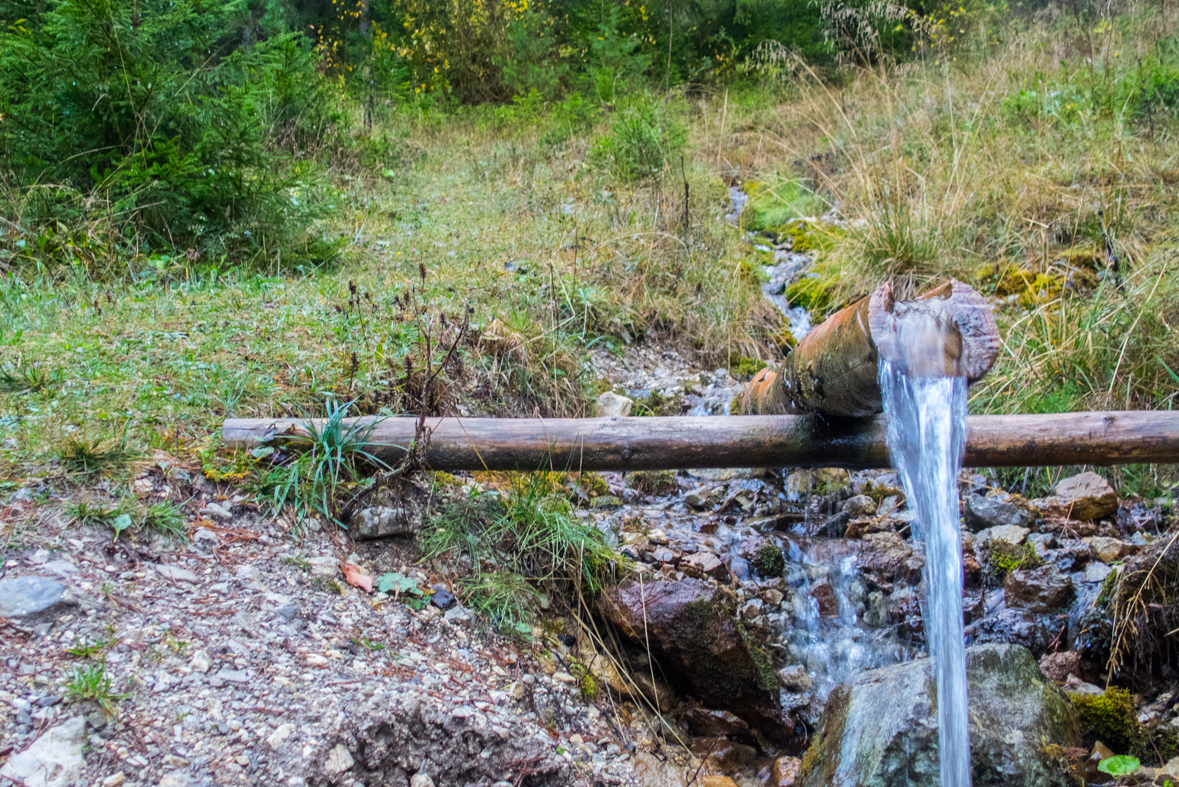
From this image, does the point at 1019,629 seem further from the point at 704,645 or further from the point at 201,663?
the point at 201,663

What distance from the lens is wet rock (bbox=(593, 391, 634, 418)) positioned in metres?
4.12

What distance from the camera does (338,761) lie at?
67.2 inches

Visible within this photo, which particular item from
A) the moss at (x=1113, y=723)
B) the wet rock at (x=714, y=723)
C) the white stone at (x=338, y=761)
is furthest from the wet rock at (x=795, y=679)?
the white stone at (x=338, y=761)

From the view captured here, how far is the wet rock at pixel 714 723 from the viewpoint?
2.58 meters

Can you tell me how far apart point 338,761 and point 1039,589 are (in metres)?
2.85

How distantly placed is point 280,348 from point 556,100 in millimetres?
8848

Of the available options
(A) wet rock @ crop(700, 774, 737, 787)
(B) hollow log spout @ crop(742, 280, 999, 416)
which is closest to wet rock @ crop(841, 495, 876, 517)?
(A) wet rock @ crop(700, 774, 737, 787)

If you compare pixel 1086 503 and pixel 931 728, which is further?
pixel 1086 503

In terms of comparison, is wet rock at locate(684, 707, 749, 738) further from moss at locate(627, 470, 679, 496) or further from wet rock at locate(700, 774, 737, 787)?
moss at locate(627, 470, 679, 496)

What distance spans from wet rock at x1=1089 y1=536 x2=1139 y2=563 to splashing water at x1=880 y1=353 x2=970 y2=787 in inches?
49.6

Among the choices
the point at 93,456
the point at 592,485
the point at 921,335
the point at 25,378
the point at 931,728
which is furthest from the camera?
the point at 592,485

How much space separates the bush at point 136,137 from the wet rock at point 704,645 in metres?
3.80

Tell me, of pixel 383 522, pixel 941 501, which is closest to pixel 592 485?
pixel 383 522

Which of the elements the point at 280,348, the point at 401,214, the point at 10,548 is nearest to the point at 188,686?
the point at 10,548
